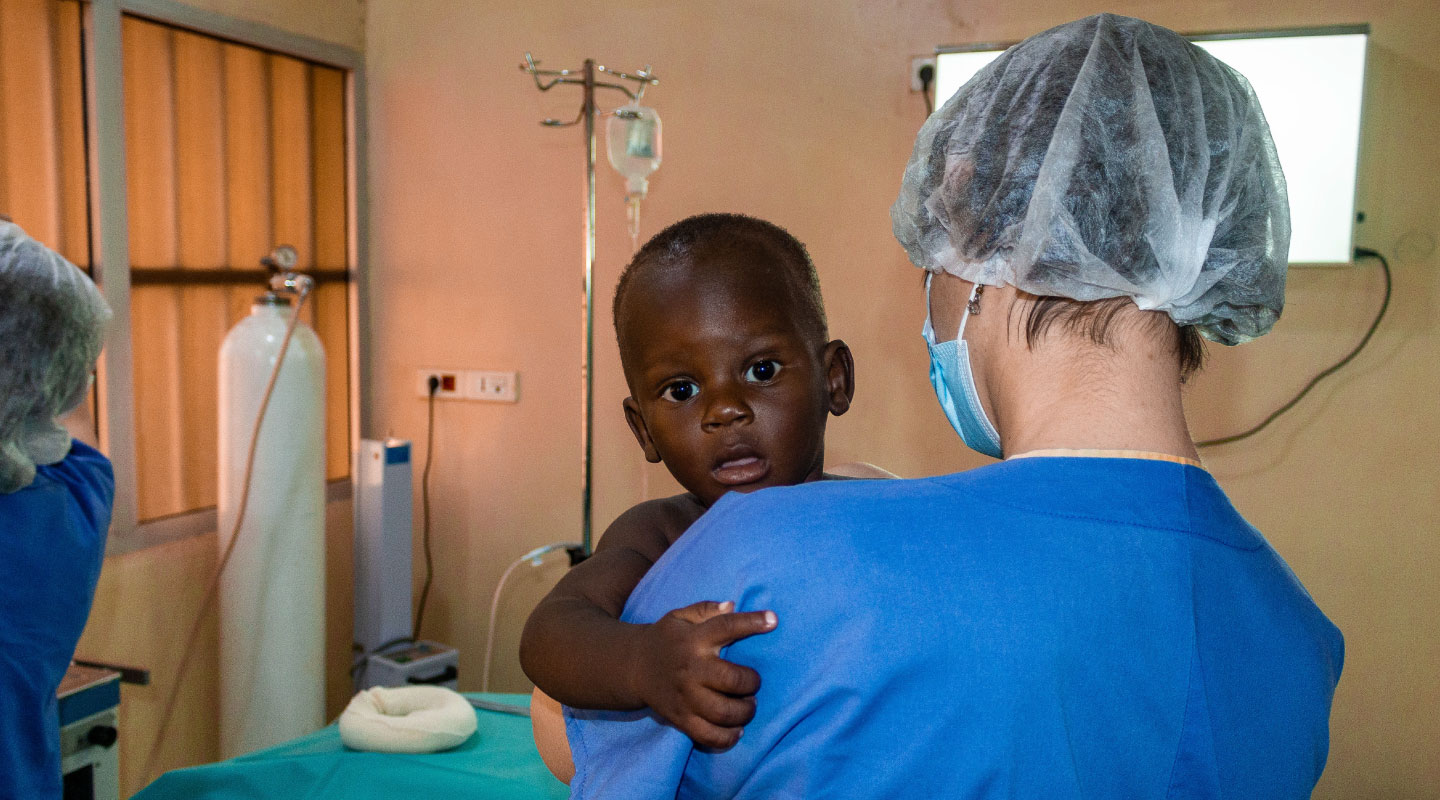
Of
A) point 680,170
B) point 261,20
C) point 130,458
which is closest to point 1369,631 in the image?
point 680,170

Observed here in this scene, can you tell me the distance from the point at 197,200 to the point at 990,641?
2690 mm

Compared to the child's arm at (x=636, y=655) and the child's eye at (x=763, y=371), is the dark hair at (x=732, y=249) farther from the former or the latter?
the child's arm at (x=636, y=655)

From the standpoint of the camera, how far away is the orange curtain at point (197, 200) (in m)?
2.56

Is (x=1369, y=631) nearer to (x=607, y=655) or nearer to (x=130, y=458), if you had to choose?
(x=607, y=655)

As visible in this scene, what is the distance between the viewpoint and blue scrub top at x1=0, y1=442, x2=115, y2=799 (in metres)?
1.49

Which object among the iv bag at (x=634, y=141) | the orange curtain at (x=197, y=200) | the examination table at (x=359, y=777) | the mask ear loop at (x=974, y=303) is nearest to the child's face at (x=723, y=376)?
the mask ear loop at (x=974, y=303)

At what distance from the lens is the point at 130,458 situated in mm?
2512

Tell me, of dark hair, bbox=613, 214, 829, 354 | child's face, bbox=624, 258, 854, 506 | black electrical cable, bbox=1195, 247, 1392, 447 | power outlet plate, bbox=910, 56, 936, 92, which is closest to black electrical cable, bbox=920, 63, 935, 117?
power outlet plate, bbox=910, 56, 936, 92

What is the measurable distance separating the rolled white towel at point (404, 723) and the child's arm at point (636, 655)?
41.5 inches

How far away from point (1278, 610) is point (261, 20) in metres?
2.92

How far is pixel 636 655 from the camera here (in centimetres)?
68

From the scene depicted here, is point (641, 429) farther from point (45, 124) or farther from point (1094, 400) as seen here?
point (45, 124)

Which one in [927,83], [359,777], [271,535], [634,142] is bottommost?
[359,777]

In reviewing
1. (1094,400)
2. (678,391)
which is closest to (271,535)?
(678,391)
